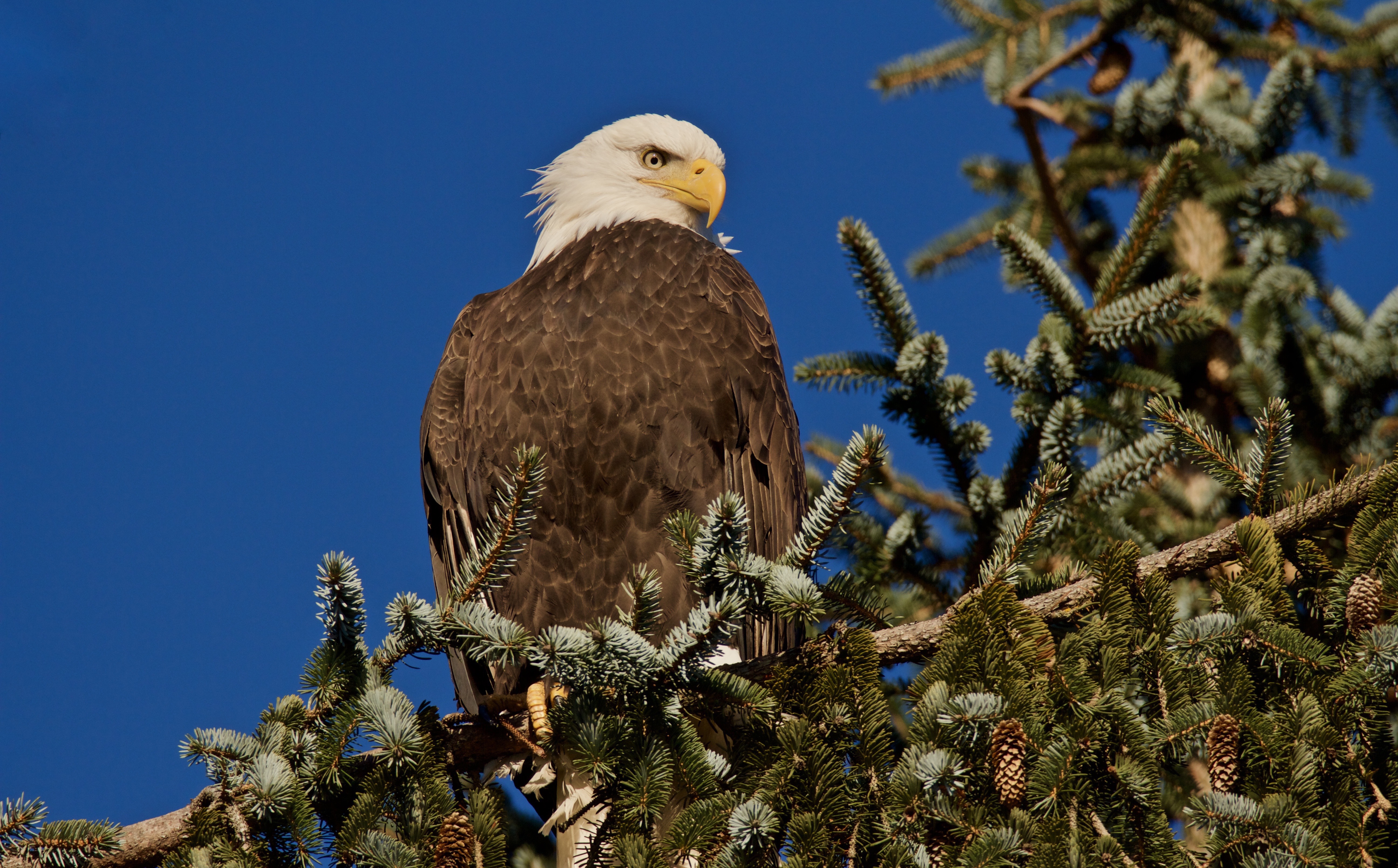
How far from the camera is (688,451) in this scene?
3188 mm

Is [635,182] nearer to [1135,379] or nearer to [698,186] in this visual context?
[698,186]

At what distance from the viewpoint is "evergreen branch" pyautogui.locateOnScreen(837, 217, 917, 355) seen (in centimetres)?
322

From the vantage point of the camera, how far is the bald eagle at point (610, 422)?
10.4 ft

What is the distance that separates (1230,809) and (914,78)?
13.3 ft

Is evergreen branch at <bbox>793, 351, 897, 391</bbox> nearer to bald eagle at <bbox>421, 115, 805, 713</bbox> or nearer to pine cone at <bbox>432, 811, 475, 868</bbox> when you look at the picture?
bald eagle at <bbox>421, 115, 805, 713</bbox>

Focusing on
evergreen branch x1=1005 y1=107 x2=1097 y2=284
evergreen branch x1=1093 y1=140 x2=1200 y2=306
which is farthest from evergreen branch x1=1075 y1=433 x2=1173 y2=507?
evergreen branch x1=1005 y1=107 x2=1097 y2=284

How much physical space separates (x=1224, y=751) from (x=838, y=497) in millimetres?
704

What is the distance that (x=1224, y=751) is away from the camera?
68.9 inches

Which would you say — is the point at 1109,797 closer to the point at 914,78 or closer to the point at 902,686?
the point at 902,686

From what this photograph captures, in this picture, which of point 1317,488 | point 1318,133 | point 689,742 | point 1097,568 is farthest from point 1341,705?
point 1318,133

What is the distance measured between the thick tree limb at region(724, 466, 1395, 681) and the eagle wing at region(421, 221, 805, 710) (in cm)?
105

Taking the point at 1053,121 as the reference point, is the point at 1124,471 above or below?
below

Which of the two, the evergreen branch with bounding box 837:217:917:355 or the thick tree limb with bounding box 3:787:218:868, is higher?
the evergreen branch with bounding box 837:217:917:355

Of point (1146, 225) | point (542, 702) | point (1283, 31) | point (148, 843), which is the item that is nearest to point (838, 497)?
point (542, 702)
